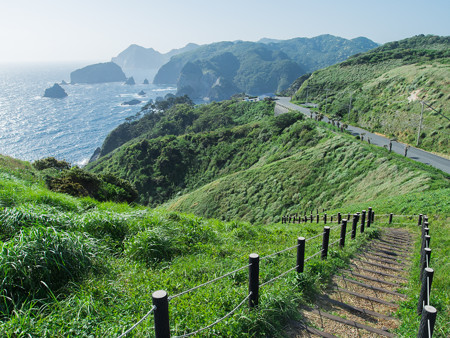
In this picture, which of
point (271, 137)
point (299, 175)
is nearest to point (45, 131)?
point (271, 137)

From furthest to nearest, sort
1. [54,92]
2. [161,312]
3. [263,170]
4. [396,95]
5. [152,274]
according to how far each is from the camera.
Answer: [54,92], [396,95], [263,170], [152,274], [161,312]

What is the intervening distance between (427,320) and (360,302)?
239 cm

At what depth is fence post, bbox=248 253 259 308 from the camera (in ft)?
13.3

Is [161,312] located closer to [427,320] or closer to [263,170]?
[427,320]

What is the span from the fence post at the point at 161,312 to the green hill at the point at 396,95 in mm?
39511

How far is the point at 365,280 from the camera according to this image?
19.7ft

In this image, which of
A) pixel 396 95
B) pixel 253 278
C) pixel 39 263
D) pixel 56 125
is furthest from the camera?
pixel 56 125

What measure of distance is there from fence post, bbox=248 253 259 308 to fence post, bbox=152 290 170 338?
1498 millimetres

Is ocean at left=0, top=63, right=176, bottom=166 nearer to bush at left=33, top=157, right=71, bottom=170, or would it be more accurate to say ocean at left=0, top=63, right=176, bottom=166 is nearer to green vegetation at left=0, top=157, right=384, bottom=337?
bush at left=33, top=157, right=71, bottom=170

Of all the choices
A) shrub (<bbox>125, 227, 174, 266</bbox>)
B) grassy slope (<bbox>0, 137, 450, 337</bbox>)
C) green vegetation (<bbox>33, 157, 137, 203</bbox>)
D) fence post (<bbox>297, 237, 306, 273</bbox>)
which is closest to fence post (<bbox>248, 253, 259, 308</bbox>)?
grassy slope (<bbox>0, 137, 450, 337</bbox>)

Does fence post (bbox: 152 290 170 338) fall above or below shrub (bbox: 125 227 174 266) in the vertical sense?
above

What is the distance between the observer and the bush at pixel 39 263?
4.17 meters

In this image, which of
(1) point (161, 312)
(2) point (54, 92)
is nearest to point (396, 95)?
(1) point (161, 312)

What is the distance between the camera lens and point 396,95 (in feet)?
160
